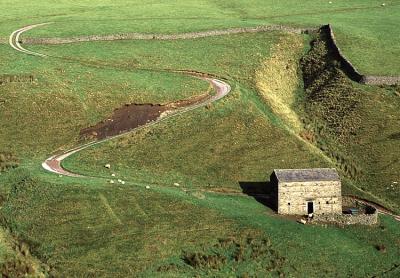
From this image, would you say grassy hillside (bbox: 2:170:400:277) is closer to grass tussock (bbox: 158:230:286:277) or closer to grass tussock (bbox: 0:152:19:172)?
grass tussock (bbox: 158:230:286:277)

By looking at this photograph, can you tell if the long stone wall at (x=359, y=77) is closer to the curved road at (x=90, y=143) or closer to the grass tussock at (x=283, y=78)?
the grass tussock at (x=283, y=78)

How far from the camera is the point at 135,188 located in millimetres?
56562

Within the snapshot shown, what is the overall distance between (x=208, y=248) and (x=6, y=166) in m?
23.0

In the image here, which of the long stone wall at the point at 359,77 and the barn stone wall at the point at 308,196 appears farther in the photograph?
the long stone wall at the point at 359,77

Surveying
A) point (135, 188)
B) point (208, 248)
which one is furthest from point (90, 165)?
point (208, 248)

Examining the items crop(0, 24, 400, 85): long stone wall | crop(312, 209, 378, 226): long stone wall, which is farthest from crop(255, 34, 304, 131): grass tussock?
crop(312, 209, 378, 226): long stone wall

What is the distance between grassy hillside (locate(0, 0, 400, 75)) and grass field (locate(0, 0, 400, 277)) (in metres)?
0.62

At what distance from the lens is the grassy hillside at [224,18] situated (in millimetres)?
94375

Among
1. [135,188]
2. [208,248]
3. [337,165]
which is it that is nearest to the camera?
[208,248]

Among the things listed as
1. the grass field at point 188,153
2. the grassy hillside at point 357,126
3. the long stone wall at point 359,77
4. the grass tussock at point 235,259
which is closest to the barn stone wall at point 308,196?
the grass field at point 188,153

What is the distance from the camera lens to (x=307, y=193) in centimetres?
5606

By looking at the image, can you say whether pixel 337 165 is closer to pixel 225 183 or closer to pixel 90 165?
pixel 225 183

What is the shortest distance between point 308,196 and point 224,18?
61784 mm

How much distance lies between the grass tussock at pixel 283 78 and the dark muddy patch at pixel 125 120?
1466 cm
